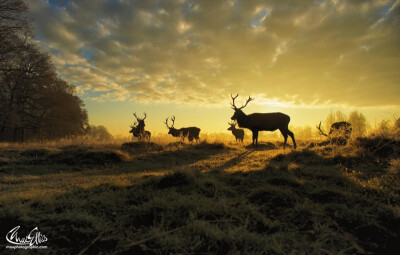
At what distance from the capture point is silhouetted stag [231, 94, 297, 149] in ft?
38.8

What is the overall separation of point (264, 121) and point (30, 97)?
28616mm

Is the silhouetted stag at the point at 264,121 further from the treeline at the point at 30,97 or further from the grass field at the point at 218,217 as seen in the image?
the treeline at the point at 30,97

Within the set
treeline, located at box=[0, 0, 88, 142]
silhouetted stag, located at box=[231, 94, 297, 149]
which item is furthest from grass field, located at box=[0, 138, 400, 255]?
treeline, located at box=[0, 0, 88, 142]

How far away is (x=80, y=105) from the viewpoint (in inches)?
1330

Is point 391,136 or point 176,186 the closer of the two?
point 176,186

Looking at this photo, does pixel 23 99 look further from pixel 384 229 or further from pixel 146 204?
pixel 384 229

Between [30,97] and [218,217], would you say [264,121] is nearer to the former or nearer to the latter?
[218,217]

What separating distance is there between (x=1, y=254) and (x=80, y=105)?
121 feet

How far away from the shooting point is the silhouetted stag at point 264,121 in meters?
11.8

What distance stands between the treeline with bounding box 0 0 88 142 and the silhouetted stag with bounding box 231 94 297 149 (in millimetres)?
18835

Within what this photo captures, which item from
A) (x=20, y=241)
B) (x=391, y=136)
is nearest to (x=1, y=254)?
(x=20, y=241)

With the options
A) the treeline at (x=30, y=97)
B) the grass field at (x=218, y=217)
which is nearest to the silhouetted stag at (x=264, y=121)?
the grass field at (x=218, y=217)

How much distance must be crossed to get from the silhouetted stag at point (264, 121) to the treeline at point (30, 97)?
18.8 metres

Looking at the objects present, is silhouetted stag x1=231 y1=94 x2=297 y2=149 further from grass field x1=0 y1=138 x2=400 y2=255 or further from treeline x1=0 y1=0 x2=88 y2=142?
treeline x1=0 y1=0 x2=88 y2=142
